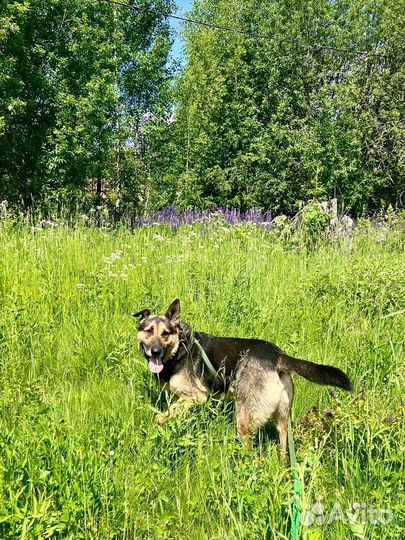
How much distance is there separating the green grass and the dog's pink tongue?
0.15 meters

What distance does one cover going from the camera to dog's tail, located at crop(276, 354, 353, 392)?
243cm

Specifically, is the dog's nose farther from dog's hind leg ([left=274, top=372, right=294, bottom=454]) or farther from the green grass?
dog's hind leg ([left=274, top=372, right=294, bottom=454])

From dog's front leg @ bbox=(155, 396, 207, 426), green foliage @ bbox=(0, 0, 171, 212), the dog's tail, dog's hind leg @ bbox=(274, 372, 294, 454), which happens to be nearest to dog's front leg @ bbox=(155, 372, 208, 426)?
dog's front leg @ bbox=(155, 396, 207, 426)

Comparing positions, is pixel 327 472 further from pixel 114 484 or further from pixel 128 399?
pixel 128 399

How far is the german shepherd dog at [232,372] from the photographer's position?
278 centimetres

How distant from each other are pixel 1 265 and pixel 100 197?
53.3ft

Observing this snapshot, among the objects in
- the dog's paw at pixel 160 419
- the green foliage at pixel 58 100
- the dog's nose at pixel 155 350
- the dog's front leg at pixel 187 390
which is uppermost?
the green foliage at pixel 58 100

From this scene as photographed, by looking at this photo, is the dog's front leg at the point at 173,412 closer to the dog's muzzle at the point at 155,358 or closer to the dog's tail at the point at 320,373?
the dog's muzzle at the point at 155,358

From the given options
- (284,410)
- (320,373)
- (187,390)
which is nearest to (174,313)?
(187,390)

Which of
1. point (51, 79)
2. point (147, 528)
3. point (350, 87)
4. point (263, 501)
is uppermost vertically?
point (350, 87)

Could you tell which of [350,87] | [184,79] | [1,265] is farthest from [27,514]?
[184,79]

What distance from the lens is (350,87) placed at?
20016 millimetres

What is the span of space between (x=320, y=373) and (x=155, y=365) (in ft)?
4.15

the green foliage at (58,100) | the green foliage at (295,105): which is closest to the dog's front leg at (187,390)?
the green foliage at (58,100)
